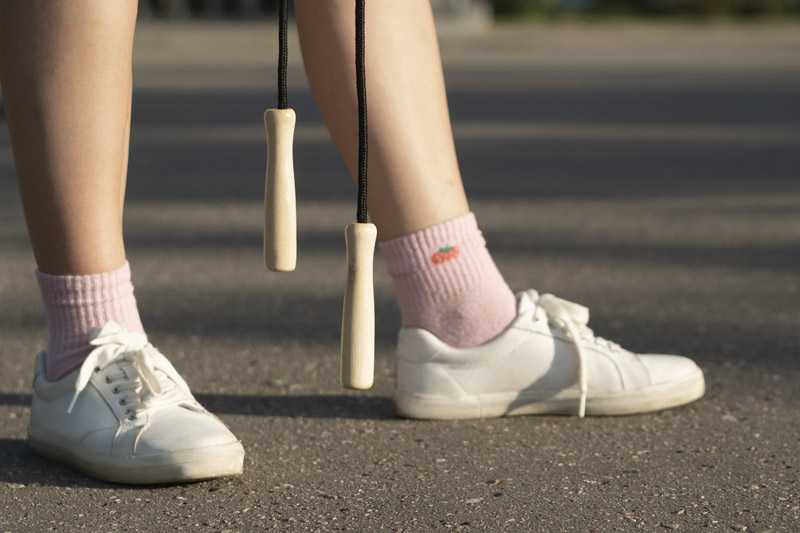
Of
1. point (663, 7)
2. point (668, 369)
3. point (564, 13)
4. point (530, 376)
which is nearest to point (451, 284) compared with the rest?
point (530, 376)

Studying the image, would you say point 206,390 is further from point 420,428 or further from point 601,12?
point 601,12

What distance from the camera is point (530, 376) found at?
163 centimetres

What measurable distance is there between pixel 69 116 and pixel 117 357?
1.01 feet

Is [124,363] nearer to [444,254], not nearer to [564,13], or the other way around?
[444,254]

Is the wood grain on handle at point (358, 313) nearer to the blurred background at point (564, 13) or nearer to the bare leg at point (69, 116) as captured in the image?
the bare leg at point (69, 116)

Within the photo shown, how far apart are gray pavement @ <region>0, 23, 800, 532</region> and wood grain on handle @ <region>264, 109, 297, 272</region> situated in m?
0.30

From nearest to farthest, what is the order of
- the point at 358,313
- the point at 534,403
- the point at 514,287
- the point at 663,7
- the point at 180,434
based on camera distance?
the point at 358,313
the point at 180,434
the point at 534,403
the point at 514,287
the point at 663,7

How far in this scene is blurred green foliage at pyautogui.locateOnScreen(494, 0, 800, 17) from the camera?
70.2 feet

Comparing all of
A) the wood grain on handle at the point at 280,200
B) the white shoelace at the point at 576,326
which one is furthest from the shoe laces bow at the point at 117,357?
→ the white shoelace at the point at 576,326

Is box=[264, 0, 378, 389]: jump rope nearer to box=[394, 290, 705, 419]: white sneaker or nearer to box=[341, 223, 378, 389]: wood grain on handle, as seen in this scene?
box=[341, 223, 378, 389]: wood grain on handle

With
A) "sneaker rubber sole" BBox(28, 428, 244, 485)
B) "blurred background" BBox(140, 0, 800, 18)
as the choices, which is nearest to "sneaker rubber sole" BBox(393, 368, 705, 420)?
"sneaker rubber sole" BBox(28, 428, 244, 485)

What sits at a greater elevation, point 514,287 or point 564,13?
point 514,287

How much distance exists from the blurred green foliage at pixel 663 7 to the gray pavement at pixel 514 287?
16489 mm

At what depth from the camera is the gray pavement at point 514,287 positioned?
1.35 m
